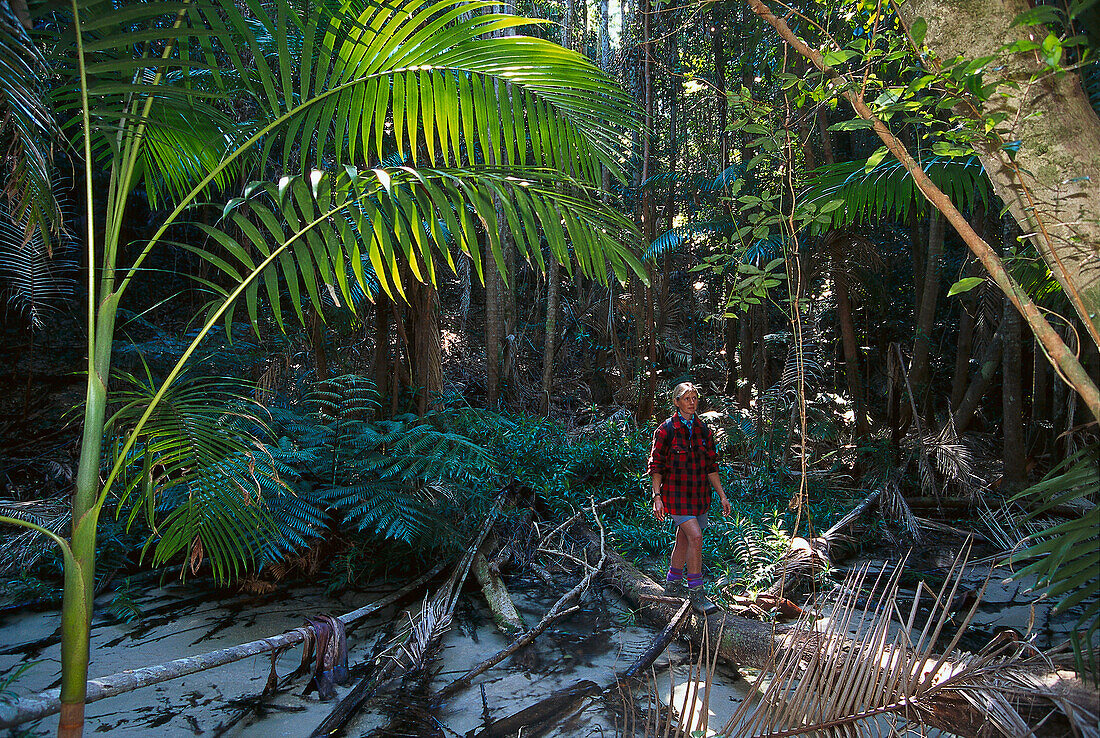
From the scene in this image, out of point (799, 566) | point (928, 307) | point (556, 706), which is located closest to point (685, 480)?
point (799, 566)

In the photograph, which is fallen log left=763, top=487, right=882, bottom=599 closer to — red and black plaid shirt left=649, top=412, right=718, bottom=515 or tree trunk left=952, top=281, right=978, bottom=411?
red and black plaid shirt left=649, top=412, right=718, bottom=515

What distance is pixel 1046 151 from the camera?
5.04 ft

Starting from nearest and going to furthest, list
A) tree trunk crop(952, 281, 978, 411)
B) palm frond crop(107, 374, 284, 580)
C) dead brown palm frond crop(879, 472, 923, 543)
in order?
palm frond crop(107, 374, 284, 580), dead brown palm frond crop(879, 472, 923, 543), tree trunk crop(952, 281, 978, 411)

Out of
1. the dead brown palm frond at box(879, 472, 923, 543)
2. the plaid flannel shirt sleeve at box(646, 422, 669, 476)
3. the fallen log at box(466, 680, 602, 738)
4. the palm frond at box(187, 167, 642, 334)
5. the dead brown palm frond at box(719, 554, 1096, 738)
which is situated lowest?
the dead brown palm frond at box(879, 472, 923, 543)

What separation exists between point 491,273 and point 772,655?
21.8ft

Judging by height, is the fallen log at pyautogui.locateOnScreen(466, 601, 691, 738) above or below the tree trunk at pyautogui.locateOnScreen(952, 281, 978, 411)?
below

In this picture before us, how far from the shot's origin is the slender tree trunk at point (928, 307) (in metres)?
6.12

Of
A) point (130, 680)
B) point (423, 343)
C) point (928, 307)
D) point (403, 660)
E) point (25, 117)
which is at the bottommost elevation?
point (403, 660)

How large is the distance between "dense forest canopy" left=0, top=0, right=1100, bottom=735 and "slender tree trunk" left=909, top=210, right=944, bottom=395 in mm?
33

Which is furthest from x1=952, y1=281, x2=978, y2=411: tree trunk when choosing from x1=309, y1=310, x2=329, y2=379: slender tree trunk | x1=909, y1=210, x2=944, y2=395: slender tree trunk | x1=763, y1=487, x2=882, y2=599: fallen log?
x1=309, y1=310, x2=329, y2=379: slender tree trunk

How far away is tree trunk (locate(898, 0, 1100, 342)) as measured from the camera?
150 cm

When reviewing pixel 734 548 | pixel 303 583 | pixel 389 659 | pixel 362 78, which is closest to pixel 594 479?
pixel 734 548

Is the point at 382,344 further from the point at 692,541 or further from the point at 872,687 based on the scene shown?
the point at 872,687

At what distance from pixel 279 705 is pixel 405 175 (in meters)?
2.36
